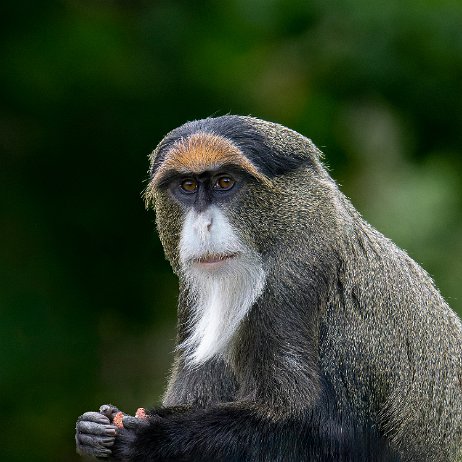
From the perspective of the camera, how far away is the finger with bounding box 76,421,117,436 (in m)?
7.41

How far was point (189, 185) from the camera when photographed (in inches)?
293

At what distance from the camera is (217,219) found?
7207 millimetres

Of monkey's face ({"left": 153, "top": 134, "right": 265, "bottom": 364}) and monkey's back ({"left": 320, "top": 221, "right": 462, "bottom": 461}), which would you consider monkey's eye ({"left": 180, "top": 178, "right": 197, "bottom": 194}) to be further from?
monkey's back ({"left": 320, "top": 221, "right": 462, "bottom": 461})

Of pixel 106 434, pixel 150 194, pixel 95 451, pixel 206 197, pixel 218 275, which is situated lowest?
pixel 95 451

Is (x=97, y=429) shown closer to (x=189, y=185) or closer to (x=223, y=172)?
(x=189, y=185)

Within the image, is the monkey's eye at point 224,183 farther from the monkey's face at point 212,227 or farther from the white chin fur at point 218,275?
the white chin fur at point 218,275

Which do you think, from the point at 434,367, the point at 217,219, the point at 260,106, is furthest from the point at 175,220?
the point at 260,106

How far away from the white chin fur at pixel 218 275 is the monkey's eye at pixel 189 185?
178 mm

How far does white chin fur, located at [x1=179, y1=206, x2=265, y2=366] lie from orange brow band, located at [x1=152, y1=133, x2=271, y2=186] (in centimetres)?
30

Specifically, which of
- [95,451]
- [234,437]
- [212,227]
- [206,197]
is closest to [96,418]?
[95,451]

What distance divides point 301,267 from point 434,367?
4.06ft

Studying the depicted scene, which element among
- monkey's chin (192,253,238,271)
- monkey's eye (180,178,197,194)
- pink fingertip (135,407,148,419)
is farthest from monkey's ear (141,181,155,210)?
pink fingertip (135,407,148,419)

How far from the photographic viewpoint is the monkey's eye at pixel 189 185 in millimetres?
7418

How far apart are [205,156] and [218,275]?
795 millimetres
